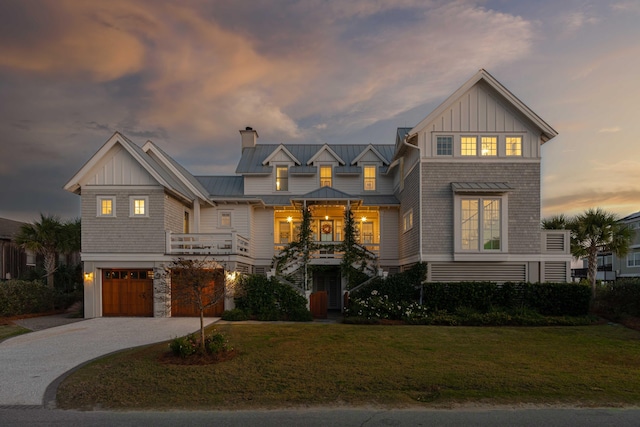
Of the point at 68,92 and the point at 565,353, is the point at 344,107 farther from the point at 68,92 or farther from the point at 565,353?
the point at 565,353

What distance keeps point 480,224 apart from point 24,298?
21462 mm

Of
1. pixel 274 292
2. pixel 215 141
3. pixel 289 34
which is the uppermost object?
pixel 289 34

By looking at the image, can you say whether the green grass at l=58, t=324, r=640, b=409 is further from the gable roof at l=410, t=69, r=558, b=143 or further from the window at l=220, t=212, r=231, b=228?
the window at l=220, t=212, r=231, b=228

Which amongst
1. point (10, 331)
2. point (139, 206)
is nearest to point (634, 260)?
point (139, 206)

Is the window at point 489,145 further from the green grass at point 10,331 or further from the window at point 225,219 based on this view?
the green grass at point 10,331

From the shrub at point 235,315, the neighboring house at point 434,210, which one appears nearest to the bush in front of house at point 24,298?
the neighboring house at point 434,210

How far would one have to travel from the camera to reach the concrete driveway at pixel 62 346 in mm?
8320

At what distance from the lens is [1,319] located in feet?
59.0

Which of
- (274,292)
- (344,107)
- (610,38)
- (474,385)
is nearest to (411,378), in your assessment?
(474,385)

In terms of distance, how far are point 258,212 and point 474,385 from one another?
17549 mm

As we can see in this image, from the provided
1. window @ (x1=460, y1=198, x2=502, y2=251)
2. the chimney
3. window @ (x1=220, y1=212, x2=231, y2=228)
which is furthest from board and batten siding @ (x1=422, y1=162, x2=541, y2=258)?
the chimney

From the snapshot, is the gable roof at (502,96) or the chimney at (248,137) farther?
the chimney at (248,137)

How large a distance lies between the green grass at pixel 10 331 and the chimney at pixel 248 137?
617 inches

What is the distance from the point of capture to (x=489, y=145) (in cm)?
1850
